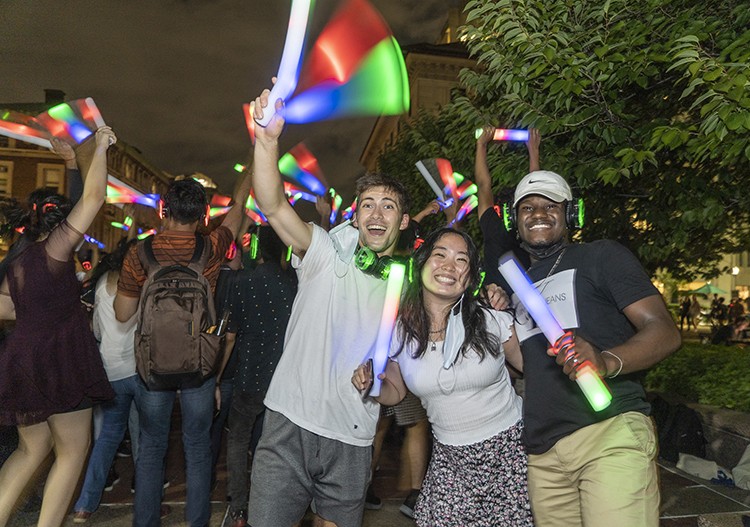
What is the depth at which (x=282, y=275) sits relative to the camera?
4.59 m

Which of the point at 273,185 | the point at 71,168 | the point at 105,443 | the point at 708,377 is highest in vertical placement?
the point at 71,168

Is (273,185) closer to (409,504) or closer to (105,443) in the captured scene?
(105,443)

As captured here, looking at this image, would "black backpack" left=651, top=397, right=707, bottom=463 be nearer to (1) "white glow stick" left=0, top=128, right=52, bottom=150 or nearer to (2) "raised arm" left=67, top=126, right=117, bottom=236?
(2) "raised arm" left=67, top=126, right=117, bottom=236

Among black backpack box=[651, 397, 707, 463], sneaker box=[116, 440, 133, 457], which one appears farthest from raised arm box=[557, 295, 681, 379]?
sneaker box=[116, 440, 133, 457]

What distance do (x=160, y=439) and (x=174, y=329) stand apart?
710 millimetres

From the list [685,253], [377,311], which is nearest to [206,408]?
[377,311]

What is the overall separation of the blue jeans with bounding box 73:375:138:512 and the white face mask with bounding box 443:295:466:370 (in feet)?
9.32

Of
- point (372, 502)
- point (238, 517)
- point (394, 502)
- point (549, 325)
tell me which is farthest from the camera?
point (394, 502)

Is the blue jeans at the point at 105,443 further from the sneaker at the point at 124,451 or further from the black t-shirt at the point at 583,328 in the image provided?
the black t-shirt at the point at 583,328

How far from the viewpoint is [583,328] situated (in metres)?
2.52

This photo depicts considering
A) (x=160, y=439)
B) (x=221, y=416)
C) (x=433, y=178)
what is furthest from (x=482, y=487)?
(x=433, y=178)

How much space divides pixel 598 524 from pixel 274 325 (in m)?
2.77

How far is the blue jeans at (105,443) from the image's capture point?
450 cm

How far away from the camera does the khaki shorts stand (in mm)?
2350
